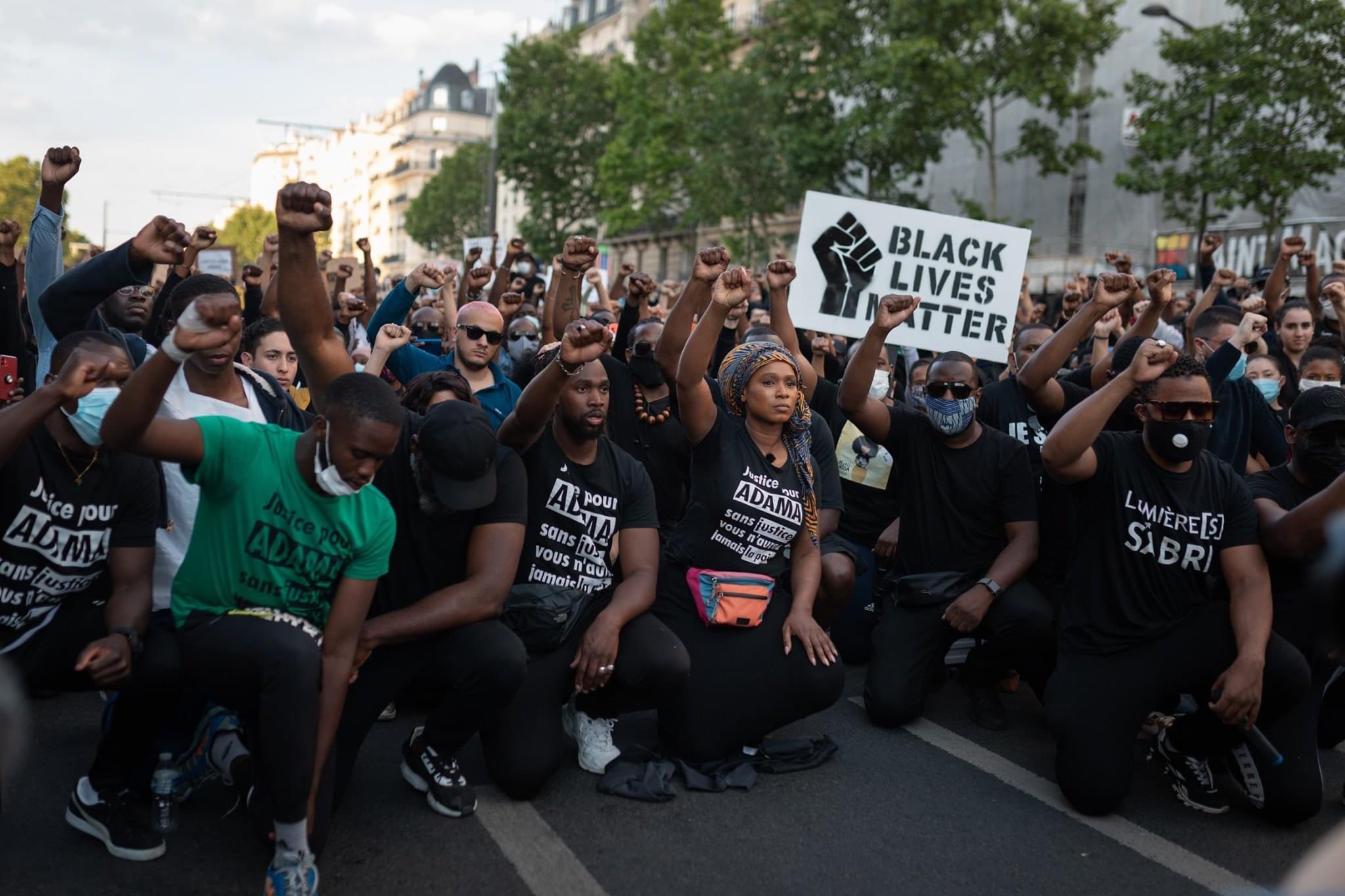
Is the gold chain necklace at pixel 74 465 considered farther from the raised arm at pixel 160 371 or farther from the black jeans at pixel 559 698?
the black jeans at pixel 559 698

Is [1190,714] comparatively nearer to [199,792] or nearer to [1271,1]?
[199,792]

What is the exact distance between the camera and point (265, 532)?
12.5ft

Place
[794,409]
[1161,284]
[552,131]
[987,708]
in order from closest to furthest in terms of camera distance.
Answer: [794,409] < [987,708] < [1161,284] < [552,131]

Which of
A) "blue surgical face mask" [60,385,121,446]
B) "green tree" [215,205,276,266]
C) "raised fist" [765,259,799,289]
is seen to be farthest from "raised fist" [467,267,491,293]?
"green tree" [215,205,276,266]

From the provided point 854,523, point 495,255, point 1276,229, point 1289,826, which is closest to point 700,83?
point 1276,229

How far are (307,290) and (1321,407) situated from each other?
3.78 m

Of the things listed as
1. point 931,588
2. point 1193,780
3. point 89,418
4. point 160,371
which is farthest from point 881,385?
point 160,371

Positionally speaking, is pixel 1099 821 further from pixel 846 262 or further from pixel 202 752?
pixel 846 262

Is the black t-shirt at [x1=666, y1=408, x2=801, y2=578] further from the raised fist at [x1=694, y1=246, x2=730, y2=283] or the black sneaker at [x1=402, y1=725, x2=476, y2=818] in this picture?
the black sneaker at [x1=402, y1=725, x2=476, y2=818]

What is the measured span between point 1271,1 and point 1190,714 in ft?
65.3

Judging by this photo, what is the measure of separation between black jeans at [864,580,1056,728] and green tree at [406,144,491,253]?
70.2 metres

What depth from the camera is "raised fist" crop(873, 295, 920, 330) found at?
5699mm

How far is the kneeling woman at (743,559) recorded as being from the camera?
504 centimetres

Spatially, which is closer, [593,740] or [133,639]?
[133,639]
